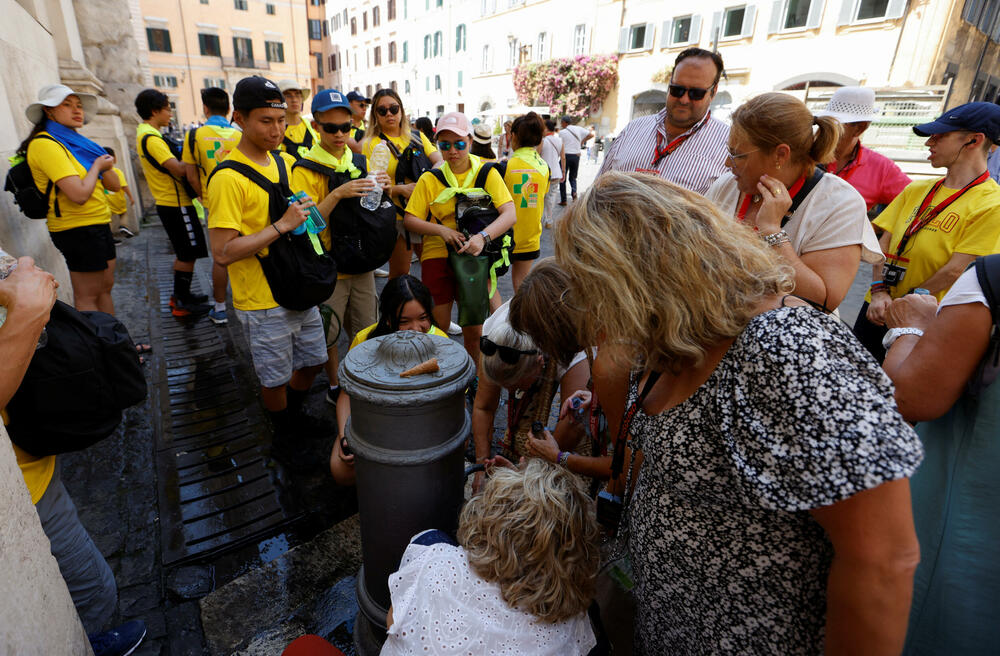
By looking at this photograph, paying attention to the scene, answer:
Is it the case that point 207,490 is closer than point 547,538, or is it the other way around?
point 547,538

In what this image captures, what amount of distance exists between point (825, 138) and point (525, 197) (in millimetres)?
2564

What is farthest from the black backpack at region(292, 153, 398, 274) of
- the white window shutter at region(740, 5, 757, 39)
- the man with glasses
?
the white window shutter at region(740, 5, 757, 39)

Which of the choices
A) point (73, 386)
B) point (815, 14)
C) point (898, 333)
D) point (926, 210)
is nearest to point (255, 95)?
point (73, 386)

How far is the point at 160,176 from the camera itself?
4758 mm

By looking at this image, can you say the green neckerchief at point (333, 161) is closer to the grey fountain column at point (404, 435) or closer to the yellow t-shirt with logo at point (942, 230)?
the grey fountain column at point (404, 435)

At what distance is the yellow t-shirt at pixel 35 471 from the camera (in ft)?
4.86

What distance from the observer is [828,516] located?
88cm

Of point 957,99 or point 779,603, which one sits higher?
point 957,99

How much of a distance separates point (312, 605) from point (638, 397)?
177 centimetres

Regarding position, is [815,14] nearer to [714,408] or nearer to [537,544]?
[714,408]

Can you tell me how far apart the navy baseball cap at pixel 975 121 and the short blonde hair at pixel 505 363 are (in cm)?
241

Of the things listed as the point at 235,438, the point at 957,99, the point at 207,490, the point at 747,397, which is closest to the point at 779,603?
the point at 747,397

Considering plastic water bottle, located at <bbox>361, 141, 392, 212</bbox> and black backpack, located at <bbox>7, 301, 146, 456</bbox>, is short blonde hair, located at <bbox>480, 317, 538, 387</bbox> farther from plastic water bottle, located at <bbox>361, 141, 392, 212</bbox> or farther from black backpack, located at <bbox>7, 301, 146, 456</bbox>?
plastic water bottle, located at <bbox>361, 141, 392, 212</bbox>

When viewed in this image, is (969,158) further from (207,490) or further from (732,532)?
(207,490)
